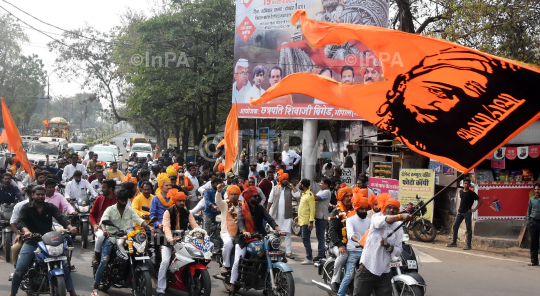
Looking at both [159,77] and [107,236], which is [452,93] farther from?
[159,77]

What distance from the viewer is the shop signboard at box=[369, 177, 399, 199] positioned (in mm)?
14191

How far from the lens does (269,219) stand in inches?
290

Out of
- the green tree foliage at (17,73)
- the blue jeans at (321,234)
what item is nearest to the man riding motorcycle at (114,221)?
the blue jeans at (321,234)

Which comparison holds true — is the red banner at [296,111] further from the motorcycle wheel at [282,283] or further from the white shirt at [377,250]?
the white shirt at [377,250]

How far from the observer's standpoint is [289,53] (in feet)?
64.7

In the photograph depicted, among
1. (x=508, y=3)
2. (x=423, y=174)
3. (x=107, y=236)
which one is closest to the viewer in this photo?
(x=107, y=236)

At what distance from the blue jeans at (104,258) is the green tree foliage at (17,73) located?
45.1m

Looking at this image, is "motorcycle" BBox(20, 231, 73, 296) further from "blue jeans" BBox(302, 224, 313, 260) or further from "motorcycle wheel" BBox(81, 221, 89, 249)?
"blue jeans" BBox(302, 224, 313, 260)

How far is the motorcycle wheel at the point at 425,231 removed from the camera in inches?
489

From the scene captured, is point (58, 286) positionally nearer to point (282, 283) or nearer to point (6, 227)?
point (282, 283)

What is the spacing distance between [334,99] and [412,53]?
0.95m

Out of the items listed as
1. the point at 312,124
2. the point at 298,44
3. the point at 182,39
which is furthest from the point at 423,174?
the point at 182,39

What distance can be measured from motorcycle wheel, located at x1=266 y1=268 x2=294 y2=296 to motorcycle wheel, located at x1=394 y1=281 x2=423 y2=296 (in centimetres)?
132

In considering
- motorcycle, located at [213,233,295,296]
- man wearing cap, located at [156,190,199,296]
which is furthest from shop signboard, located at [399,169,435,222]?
man wearing cap, located at [156,190,199,296]
